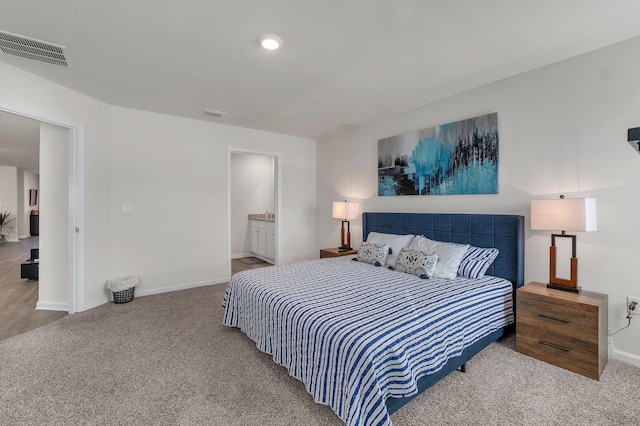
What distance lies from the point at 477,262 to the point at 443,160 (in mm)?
1276

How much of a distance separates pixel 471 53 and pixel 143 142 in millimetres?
3954

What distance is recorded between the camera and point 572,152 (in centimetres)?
253

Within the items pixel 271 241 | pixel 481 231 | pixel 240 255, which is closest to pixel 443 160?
pixel 481 231

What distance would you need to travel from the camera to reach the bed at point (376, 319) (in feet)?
4.97

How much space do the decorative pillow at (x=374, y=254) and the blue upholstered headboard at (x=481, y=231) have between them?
0.55 metres

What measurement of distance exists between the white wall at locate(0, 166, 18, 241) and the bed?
8.52m

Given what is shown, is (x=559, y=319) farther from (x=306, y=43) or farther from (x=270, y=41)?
(x=270, y=41)

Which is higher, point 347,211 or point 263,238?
point 347,211

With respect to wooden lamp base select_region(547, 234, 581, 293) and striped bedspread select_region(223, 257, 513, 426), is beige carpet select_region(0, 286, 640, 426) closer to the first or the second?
striped bedspread select_region(223, 257, 513, 426)

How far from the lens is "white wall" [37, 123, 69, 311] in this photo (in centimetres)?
339

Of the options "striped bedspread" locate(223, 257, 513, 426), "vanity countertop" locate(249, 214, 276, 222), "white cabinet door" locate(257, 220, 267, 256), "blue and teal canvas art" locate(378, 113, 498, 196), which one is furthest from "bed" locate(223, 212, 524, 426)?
"vanity countertop" locate(249, 214, 276, 222)

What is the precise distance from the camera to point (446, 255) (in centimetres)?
284

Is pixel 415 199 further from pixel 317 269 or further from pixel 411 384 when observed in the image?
pixel 411 384

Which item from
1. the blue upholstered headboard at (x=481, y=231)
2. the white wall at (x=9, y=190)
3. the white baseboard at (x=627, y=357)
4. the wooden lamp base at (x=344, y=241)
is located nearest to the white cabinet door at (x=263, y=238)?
the wooden lamp base at (x=344, y=241)
